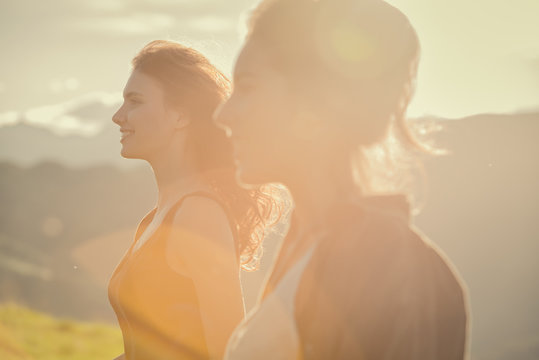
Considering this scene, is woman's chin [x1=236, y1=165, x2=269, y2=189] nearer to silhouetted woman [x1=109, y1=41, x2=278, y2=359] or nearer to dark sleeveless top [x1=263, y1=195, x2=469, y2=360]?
dark sleeveless top [x1=263, y1=195, x2=469, y2=360]

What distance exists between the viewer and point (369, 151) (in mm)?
1955

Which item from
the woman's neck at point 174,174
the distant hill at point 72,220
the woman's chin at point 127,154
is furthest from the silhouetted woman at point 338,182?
the distant hill at point 72,220

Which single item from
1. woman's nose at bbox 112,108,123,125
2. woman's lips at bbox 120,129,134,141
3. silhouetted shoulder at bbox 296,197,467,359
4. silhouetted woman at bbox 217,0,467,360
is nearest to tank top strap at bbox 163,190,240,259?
woman's lips at bbox 120,129,134,141

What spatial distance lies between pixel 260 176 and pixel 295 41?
0.46 m

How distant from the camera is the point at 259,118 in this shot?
190cm

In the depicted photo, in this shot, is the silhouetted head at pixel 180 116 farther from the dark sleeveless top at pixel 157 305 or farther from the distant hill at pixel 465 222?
the distant hill at pixel 465 222

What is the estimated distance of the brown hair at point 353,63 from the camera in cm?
174

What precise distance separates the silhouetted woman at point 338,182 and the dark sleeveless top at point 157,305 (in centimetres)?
120

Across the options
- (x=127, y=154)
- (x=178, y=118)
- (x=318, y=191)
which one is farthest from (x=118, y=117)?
(x=318, y=191)

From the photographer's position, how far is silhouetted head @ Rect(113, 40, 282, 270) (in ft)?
11.4

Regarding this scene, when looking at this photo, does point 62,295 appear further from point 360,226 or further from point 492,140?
point 360,226

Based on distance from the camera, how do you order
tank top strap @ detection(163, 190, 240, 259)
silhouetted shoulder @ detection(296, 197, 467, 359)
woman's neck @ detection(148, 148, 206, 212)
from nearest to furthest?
silhouetted shoulder @ detection(296, 197, 467, 359) → tank top strap @ detection(163, 190, 240, 259) → woman's neck @ detection(148, 148, 206, 212)

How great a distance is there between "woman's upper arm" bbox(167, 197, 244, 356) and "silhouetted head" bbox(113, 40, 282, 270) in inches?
15.1

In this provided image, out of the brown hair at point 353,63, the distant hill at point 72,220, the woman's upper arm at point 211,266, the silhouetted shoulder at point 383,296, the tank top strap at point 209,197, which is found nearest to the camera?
the silhouetted shoulder at point 383,296
